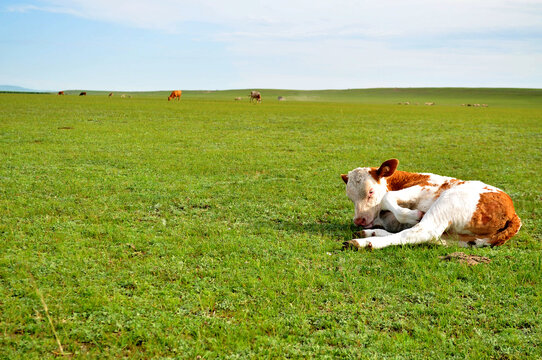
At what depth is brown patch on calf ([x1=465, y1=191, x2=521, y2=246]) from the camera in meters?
6.81

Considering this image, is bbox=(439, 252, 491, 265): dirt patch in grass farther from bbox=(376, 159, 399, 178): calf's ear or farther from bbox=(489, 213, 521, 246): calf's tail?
bbox=(376, 159, 399, 178): calf's ear

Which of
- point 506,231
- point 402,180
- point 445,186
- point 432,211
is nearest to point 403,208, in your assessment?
point 432,211

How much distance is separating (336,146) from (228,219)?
45.6 feet

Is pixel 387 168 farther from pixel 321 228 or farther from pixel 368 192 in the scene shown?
pixel 321 228

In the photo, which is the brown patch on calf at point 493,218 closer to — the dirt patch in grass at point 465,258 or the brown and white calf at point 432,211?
the brown and white calf at point 432,211

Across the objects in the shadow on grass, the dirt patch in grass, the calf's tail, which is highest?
the calf's tail

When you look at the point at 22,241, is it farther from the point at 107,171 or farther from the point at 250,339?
the point at 107,171

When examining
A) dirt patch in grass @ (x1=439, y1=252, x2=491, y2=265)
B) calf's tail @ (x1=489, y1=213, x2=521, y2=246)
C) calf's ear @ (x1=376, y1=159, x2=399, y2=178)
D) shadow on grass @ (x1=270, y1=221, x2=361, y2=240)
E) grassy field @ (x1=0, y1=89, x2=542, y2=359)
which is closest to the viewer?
grassy field @ (x1=0, y1=89, x2=542, y2=359)

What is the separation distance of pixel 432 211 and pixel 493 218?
3.02 ft

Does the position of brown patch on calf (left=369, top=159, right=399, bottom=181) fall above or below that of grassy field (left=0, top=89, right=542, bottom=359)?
above

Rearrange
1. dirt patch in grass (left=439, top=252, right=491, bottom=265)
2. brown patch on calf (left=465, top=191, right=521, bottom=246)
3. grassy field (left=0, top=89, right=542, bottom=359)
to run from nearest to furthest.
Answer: grassy field (left=0, top=89, right=542, bottom=359), dirt patch in grass (left=439, top=252, right=491, bottom=265), brown patch on calf (left=465, top=191, right=521, bottom=246)

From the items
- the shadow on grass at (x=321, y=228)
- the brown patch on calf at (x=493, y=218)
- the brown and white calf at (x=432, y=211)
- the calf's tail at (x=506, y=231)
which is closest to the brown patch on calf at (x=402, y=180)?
the brown and white calf at (x=432, y=211)

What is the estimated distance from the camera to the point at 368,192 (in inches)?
305

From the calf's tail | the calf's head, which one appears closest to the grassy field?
the calf's tail
